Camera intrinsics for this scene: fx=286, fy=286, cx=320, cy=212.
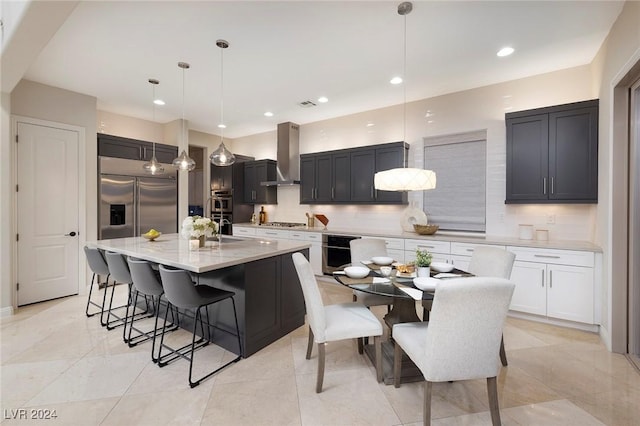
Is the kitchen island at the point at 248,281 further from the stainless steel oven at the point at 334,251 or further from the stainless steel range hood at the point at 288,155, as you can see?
the stainless steel range hood at the point at 288,155

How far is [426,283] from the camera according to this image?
2133mm

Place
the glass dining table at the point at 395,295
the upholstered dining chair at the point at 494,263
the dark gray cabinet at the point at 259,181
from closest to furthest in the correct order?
1. the glass dining table at the point at 395,295
2. the upholstered dining chair at the point at 494,263
3. the dark gray cabinet at the point at 259,181

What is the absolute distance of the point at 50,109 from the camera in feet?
13.3

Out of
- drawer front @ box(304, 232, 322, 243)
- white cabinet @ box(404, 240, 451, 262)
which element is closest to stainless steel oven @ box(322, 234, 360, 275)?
drawer front @ box(304, 232, 322, 243)

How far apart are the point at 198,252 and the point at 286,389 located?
152cm

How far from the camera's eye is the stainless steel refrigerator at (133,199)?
462 centimetres

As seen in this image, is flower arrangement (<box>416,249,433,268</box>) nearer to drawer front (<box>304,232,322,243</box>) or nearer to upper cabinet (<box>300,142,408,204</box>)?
upper cabinet (<box>300,142,408,204</box>)

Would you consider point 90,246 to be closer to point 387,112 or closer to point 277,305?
point 277,305

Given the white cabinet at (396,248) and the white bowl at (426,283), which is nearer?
the white bowl at (426,283)

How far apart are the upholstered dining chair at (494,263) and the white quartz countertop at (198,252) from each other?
5.79 ft

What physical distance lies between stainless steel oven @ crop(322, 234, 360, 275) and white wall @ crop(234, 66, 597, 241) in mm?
660

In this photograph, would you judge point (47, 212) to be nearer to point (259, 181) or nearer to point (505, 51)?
point (259, 181)

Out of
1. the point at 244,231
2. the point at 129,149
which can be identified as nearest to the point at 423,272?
the point at 244,231

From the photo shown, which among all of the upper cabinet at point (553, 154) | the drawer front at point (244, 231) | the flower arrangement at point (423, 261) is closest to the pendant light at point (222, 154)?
the flower arrangement at point (423, 261)
